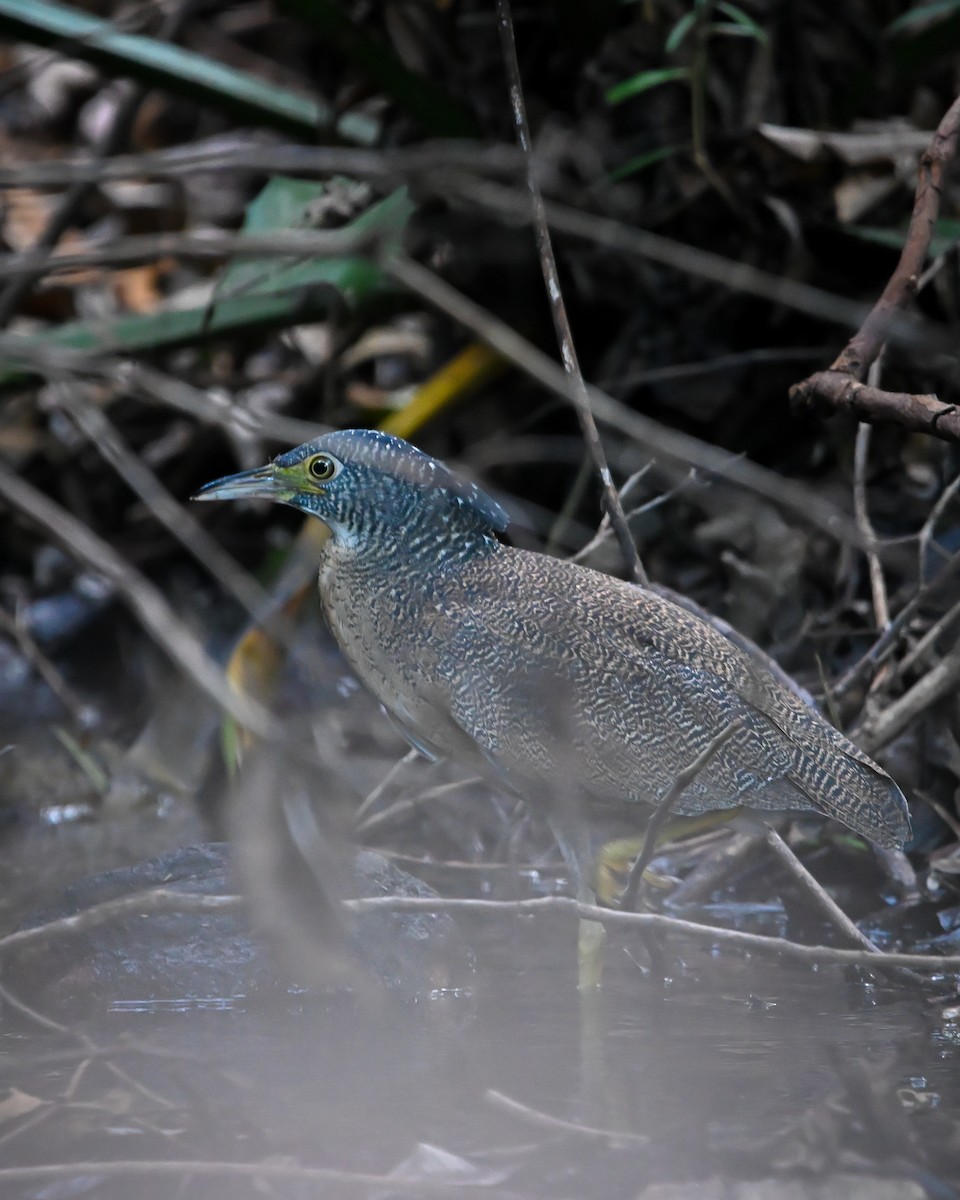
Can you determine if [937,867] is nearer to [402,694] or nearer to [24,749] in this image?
[402,694]

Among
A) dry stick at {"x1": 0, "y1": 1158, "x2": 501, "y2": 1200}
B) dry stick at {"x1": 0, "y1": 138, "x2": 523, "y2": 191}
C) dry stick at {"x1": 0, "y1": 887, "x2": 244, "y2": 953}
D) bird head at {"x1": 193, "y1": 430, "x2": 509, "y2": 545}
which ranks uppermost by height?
dry stick at {"x1": 0, "y1": 138, "x2": 523, "y2": 191}

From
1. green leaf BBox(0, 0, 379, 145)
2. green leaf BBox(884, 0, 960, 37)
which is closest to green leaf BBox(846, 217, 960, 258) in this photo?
green leaf BBox(884, 0, 960, 37)

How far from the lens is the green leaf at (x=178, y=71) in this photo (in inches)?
198

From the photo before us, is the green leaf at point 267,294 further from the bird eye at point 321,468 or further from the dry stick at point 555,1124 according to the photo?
the dry stick at point 555,1124

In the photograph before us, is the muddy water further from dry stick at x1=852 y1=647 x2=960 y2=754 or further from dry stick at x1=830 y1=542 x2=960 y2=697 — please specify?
dry stick at x1=830 y1=542 x2=960 y2=697

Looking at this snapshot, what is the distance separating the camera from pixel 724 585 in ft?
17.0

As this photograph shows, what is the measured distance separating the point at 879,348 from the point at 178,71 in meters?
3.07

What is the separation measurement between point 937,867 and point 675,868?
0.75 meters

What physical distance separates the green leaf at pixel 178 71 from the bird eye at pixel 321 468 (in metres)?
1.98

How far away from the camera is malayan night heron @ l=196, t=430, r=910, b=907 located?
3369 mm

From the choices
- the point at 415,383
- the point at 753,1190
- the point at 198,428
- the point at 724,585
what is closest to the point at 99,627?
the point at 198,428

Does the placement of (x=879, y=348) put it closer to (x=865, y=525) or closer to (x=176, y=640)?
(x=865, y=525)

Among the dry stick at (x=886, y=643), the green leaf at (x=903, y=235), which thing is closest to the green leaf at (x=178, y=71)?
the green leaf at (x=903, y=235)

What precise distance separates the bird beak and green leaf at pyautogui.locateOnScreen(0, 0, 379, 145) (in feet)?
6.36
